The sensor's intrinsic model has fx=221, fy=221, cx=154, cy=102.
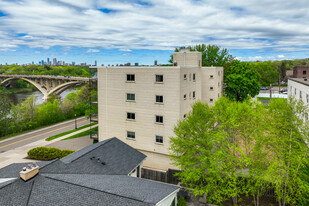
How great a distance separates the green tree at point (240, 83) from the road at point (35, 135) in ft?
105

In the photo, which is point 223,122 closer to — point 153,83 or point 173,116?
point 173,116

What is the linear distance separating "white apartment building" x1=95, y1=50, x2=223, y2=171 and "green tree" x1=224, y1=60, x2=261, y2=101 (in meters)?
21.7

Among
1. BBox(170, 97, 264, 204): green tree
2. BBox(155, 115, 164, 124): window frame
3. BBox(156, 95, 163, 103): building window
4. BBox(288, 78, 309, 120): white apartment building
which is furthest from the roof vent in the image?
BBox(288, 78, 309, 120): white apartment building

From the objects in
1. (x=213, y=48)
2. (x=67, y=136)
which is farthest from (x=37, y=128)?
(x=213, y=48)

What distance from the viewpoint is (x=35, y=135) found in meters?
39.8

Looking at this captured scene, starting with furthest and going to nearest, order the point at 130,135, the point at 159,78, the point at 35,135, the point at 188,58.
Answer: the point at 35,135
the point at 188,58
the point at 130,135
the point at 159,78

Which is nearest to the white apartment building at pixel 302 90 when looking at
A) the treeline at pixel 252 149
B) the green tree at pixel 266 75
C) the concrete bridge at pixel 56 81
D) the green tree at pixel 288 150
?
the treeline at pixel 252 149

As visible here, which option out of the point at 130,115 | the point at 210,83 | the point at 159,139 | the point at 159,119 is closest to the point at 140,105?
the point at 130,115

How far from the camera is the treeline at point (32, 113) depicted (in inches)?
1560

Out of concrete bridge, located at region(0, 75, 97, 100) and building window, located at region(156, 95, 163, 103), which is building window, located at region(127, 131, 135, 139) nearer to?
building window, located at region(156, 95, 163, 103)

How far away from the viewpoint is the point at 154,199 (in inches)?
471

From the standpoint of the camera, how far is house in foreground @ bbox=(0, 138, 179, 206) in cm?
1162

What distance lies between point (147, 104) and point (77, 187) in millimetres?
14156

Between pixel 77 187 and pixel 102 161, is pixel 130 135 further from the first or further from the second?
pixel 77 187
